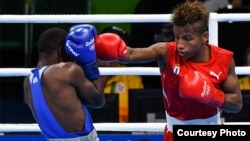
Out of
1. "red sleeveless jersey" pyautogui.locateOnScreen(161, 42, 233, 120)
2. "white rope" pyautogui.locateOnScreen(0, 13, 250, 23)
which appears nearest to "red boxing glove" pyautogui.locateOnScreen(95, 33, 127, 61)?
"red sleeveless jersey" pyautogui.locateOnScreen(161, 42, 233, 120)

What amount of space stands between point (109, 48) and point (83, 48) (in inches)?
5.6

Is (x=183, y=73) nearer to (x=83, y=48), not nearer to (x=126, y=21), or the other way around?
(x=83, y=48)

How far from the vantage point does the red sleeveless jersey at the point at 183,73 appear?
140 inches

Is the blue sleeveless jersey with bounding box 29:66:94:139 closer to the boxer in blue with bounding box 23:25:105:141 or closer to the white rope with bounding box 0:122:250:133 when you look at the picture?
the boxer in blue with bounding box 23:25:105:141

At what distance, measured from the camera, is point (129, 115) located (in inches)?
172

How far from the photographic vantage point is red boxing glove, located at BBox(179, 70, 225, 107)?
3.38 meters

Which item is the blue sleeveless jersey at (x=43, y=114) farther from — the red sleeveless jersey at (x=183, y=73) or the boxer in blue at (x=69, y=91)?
the red sleeveless jersey at (x=183, y=73)

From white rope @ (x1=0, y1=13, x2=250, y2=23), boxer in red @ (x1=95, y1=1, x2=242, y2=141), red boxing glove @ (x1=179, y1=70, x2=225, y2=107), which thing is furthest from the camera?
white rope @ (x1=0, y1=13, x2=250, y2=23)

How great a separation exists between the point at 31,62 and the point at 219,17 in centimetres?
232

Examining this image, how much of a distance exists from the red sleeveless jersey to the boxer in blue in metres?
0.33

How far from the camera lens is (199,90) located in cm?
338

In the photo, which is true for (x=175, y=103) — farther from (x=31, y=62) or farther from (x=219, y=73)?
(x=31, y=62)

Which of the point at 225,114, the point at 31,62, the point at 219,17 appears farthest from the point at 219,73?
the point at 31,62

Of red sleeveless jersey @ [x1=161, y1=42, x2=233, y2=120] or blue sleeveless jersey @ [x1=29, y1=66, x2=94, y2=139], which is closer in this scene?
blue sleeveless jersey @ [x1=29, y1=66, x2=94, y2=139]
